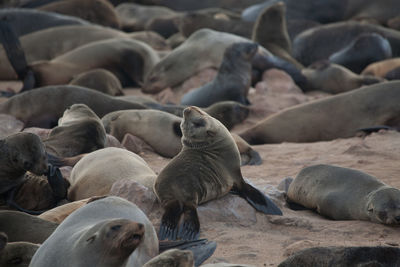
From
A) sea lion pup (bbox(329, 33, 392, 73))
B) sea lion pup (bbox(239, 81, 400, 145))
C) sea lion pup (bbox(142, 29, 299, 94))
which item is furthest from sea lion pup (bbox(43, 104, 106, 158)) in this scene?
sea lion pup (bbox(329, 33, 392, 73))

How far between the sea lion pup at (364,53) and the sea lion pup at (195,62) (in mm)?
1629

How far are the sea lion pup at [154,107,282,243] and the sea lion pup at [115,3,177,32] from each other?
458 inches

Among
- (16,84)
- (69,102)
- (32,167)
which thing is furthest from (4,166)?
(16,84)

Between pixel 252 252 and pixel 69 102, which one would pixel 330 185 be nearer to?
pixel 252 252

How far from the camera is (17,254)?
351 centimetres

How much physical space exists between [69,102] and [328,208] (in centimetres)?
379

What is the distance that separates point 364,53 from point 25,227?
905 centimetres

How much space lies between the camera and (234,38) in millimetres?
10906

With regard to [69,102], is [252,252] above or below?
above

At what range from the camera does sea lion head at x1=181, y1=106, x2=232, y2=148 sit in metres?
4.83

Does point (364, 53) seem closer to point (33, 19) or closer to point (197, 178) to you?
point (33, 19)

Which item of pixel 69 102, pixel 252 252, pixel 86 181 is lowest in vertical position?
pixel 69 102

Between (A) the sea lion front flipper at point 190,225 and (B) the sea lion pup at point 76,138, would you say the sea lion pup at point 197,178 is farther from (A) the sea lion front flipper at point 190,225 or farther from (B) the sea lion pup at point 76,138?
(B) the sea lion pup at point 76,138

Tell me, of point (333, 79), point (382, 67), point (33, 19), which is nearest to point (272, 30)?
point (382, 67)
